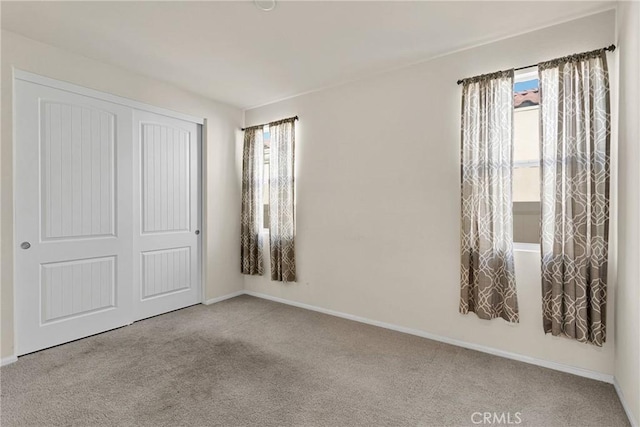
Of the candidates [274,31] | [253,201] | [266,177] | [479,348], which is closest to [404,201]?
[479,348]

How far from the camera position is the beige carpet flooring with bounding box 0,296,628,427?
1.89m

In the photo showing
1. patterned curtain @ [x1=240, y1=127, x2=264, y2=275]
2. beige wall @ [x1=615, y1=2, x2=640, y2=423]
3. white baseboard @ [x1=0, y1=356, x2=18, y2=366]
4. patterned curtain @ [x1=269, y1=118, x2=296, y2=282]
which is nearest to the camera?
beige wall @ [x1=615, y1=2, x2=640, y2=423]

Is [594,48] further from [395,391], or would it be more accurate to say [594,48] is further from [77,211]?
[77,211]

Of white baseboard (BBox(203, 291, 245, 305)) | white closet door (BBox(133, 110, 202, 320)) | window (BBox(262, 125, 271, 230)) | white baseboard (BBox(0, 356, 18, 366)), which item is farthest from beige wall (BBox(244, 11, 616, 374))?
white baseboard (BBox(0, 356, 18, 366))

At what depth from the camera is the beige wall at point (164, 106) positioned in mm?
2547

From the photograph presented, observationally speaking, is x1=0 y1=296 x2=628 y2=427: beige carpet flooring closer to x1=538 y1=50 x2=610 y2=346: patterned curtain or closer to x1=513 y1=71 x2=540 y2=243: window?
x1=538 y1=50 x2=610 y2=346: patterned curtain

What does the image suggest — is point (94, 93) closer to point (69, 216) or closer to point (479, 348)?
point (69, 216)

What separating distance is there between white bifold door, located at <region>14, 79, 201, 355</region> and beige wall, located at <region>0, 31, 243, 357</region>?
0.08 metres

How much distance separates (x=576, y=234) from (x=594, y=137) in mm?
715

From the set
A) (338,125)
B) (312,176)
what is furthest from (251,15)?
(312,176)

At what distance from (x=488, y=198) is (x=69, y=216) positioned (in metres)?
3.85

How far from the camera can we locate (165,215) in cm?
379

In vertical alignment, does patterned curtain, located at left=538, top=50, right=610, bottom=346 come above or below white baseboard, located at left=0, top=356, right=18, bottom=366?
above

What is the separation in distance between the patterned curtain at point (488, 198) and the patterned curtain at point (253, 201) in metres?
2.70
